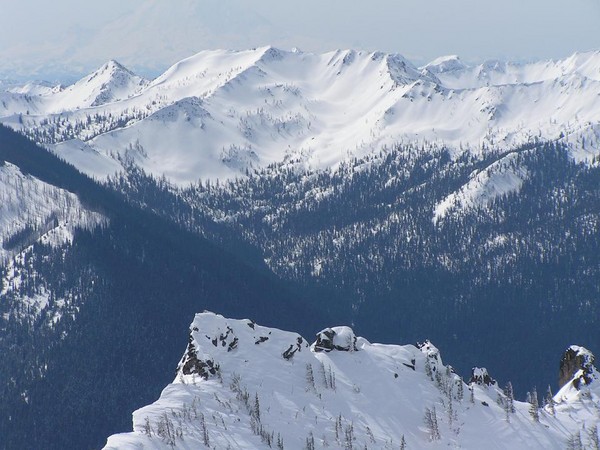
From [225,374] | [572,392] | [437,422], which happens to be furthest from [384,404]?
[572,392]

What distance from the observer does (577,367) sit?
457 ft

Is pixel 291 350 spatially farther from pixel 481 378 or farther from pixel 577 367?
pixel 577 367

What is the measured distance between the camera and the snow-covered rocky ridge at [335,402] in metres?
106

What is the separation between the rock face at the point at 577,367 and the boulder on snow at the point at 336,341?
44904mm

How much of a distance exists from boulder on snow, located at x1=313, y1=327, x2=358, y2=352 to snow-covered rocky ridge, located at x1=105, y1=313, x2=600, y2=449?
0.68 ft

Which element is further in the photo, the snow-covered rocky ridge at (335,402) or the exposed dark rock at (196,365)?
the exposed dark rock at (196,365)

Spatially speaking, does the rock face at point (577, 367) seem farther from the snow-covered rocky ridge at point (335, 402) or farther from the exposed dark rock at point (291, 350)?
the exposed dark rock at point (291, 350)

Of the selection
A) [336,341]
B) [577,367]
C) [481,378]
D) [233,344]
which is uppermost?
[233,344]

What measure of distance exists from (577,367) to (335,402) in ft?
180

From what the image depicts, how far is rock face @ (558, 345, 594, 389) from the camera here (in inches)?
5254

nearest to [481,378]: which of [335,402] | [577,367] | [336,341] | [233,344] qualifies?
[577,367]

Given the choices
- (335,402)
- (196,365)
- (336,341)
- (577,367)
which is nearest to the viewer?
(335,402)

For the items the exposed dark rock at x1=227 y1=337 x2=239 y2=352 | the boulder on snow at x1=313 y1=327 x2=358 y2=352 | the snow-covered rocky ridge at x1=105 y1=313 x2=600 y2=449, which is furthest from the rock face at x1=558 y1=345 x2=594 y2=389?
the exposed dark rock at x1=227 y1=337 x2=239 y2=352

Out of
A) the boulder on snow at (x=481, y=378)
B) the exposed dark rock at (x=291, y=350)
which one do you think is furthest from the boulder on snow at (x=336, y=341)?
the boulder on snow at (x=481, y=378)
